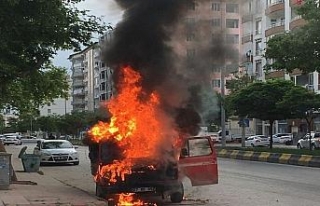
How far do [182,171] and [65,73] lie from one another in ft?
63.9

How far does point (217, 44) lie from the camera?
39.8ft

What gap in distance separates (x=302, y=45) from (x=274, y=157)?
689cm

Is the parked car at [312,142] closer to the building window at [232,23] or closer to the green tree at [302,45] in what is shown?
the green tree at [302,45]

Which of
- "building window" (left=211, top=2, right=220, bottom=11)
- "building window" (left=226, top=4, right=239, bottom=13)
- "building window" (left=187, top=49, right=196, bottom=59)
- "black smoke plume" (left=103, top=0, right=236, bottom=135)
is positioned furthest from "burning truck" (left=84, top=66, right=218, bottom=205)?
"building window" (left=226, top=4, right=239, bottom=13)

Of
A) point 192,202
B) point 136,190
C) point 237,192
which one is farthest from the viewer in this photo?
point 237,192

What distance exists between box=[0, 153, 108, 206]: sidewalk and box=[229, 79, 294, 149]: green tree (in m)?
18.9

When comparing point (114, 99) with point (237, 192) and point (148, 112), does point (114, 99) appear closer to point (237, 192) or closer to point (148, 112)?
point (148, 112)

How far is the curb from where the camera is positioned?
2566 centimetres

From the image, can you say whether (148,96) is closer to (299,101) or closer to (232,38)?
(232,38)

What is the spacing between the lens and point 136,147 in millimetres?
11344

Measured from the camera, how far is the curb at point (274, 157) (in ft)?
84.2

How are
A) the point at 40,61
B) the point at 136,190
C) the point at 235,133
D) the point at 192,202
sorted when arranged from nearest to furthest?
1. the point at 136,190
2. the point at 192,202
3. the point at 40,61
4. the point at 235,133

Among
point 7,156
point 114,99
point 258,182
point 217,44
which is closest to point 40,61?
point 7,156

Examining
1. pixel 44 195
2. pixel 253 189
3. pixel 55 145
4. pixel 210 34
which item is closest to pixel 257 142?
pixel 55 145
